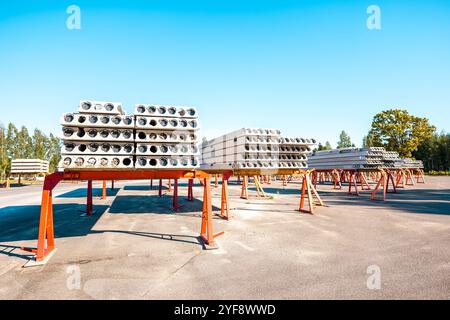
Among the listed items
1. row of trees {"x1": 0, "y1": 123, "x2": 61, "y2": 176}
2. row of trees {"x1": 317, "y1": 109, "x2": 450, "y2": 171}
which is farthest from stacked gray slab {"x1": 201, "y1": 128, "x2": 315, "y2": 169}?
row of trees {"x1": 0, "y1": 123, "x2": 61, "y2": 176}

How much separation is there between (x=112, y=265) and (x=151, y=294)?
2181 mm

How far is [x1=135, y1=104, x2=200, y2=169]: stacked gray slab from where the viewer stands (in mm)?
7738

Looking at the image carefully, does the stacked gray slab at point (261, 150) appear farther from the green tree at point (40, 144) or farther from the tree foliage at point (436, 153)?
the tree foliage at point (436, 153)

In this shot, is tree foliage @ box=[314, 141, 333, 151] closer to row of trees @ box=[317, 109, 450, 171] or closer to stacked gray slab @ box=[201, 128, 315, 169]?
row of trees @ box=[317, 109, 450, 171]

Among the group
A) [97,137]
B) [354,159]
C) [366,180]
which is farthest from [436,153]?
[97,137]

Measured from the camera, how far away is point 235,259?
679 centimetres

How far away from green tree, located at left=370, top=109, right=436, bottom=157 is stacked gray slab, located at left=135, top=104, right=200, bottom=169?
55.0m

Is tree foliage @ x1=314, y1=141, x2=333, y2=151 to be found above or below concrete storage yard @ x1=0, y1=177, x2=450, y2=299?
above

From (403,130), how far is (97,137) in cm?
5960

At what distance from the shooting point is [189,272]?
587cm

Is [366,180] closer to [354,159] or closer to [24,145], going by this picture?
[354,159]

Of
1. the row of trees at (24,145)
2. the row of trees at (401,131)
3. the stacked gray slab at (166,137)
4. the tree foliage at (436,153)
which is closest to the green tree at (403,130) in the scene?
the row of trees at (401,131)

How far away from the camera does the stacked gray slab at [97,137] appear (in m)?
7.14

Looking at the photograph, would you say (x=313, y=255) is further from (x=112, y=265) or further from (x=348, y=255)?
(x=112, y=265)
